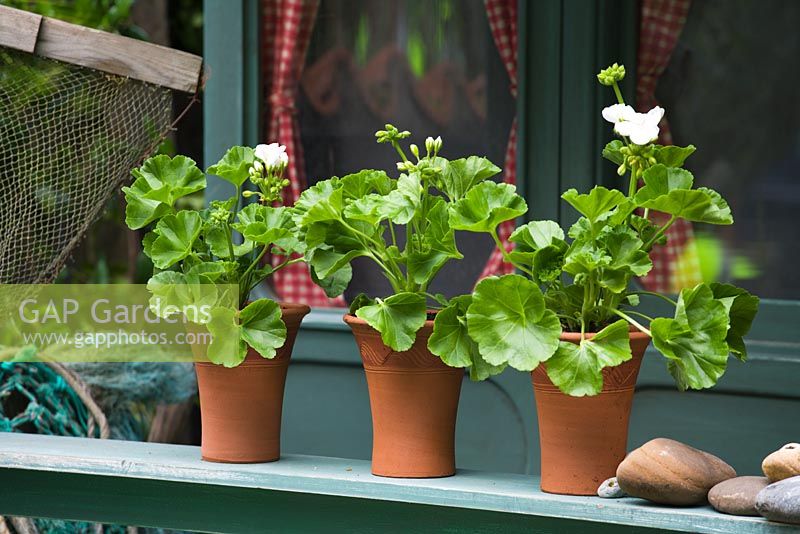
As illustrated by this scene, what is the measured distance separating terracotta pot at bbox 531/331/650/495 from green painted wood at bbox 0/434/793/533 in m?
0.03

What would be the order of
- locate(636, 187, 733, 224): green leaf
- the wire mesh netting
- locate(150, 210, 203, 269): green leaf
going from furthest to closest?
the wire mesh netting
locate(150, 210, 203, 269): green leaf
locate(636, 187, 733, 224): green leaf

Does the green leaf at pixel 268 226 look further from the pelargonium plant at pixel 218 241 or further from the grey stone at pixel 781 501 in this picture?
the grey stone at pixel 781 501

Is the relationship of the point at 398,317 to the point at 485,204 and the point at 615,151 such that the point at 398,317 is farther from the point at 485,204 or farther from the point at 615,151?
the point at 615,151

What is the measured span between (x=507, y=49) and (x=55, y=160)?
1.12 meters

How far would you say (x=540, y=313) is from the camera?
1.31 meters

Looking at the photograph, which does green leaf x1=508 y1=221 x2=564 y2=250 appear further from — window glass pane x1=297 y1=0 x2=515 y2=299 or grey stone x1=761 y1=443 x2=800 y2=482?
window glass pane x1=297 y1=0 x2=515 y2=299

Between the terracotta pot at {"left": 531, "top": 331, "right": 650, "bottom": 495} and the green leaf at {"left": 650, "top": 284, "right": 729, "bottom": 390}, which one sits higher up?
the green leaf at {"left": 650, "top": 284, "right": 729, "bottom": 390}

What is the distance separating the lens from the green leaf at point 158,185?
61.8 inches

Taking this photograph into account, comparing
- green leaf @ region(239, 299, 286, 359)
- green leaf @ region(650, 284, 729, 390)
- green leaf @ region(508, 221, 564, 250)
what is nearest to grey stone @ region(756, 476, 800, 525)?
green leaf @ region(650, 284, 729, 390)

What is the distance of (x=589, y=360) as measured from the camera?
1301 millimetres

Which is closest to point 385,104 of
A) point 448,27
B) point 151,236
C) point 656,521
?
point 448,27

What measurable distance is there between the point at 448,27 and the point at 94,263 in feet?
7.61

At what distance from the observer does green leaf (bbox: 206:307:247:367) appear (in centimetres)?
149

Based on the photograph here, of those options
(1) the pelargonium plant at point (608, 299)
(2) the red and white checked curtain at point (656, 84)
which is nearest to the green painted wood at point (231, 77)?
(2) the red and white checked curtain at point (656, 84)
